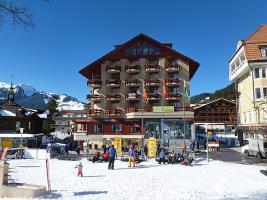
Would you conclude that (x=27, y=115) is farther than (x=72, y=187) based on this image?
Yes

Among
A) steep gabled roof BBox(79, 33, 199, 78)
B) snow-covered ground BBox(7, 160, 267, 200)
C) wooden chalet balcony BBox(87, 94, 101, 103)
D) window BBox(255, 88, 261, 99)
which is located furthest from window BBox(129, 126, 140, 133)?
snow-covered ground BBox(7, 160, 267, 200)

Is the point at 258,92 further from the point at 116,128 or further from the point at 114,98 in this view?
the point at 114,98

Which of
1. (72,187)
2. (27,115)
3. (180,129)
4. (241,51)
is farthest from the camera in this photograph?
(27,115)

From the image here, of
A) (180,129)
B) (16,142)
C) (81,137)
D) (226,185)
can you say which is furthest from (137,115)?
(226,185)

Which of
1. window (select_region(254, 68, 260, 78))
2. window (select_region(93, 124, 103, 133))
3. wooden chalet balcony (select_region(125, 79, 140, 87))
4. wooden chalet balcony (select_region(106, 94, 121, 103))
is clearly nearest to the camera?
window (select_region(254, 68, 260, 78))

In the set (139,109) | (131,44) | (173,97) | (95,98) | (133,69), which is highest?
(131,44)

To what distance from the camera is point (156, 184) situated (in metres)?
17.6

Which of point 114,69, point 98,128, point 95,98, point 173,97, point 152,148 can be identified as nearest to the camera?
point 152,148

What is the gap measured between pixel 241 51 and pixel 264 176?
34951mm

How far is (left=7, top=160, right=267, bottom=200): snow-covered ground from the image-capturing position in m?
14.5

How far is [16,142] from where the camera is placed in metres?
49.2

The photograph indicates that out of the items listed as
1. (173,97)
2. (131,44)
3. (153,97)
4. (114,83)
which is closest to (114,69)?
(114,83)

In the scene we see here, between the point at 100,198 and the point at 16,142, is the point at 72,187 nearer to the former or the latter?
the point at 100,198

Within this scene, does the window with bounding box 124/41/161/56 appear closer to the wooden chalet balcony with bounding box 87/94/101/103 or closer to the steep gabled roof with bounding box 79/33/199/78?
the steep gabled roof with bounding box 79/33/199/78
